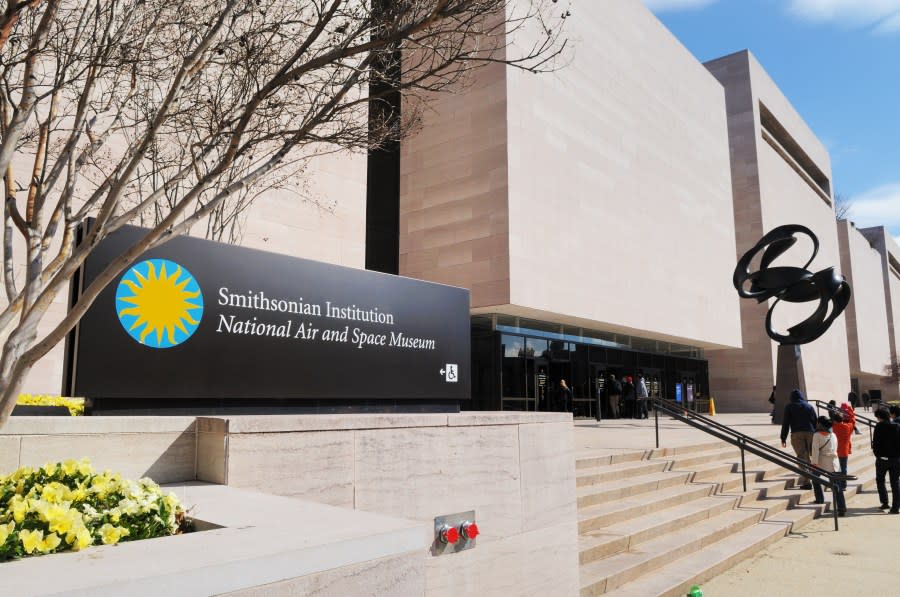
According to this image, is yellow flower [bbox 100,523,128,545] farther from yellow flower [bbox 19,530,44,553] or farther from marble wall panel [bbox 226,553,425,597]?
marble wall panel [bbox 226,553,425,597]

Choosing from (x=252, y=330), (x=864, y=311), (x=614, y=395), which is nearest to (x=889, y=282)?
(x=864, y=311)

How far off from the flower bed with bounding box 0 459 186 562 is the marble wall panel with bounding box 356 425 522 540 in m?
1.84

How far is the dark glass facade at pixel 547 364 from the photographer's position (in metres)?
21.8

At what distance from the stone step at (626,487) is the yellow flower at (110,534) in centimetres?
667

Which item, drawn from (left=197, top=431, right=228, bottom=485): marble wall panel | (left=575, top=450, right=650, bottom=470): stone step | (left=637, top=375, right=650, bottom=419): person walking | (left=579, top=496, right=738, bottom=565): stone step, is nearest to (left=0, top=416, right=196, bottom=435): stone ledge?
(left=197, top=431, right=228, bottom=485): marble wall panel

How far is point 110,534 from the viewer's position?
271 cm

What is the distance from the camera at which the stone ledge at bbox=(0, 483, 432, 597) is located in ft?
7.08

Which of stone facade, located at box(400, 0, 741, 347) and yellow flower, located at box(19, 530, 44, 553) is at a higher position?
stone facade, located at box(400, 0, 741, 347)

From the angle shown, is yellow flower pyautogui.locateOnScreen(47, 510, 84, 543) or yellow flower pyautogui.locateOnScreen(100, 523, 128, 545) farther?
yellow flower pyautogui.locateOnScreen(100, 523, 128, 545)

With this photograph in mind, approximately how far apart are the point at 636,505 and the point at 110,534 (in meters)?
7.70

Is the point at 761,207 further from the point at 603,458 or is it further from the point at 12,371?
the point at 12,371

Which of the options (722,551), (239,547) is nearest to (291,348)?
(239,547)

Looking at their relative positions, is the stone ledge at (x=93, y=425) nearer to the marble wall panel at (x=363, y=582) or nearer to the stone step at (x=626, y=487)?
the marble wall panel at (x=363, y=582)

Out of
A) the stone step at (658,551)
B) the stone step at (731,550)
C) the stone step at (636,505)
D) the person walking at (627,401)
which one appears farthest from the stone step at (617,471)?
the person walking at (627,401)
